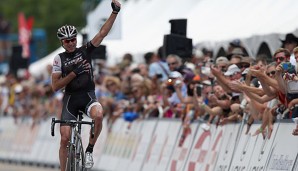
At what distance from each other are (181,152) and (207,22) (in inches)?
255

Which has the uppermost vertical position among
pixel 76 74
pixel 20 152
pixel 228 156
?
pixel 76 74

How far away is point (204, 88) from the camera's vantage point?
20984mm

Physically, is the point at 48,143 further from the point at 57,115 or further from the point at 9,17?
the point at 9,17

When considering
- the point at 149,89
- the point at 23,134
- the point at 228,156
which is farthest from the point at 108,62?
the point at 228,156

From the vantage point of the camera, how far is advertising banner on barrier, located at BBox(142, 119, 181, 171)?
72.7ft

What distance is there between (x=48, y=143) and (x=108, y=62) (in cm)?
332

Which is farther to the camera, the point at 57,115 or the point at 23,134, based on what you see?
the point at 23,134

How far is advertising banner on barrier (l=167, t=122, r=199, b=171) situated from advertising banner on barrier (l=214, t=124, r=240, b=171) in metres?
1.75

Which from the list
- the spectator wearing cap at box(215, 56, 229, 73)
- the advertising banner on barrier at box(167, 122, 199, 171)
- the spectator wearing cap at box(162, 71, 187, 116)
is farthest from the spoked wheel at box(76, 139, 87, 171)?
the spectator wearing cap at box(162, 71, 187, 116)

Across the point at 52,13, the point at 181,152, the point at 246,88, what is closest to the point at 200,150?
the point at 181,152

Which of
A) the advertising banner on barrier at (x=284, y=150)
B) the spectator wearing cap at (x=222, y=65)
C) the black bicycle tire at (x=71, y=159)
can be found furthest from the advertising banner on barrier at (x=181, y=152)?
the advertising banner on barrier at (x=284, y=150)

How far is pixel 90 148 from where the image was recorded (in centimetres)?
1784

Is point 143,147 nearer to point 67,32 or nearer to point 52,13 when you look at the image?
point 67,32

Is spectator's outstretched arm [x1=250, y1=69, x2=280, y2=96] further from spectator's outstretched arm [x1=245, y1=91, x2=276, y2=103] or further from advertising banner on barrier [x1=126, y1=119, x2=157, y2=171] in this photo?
advertising banner on barrier [x1=126, y1=119, x2=157, y2=171]
